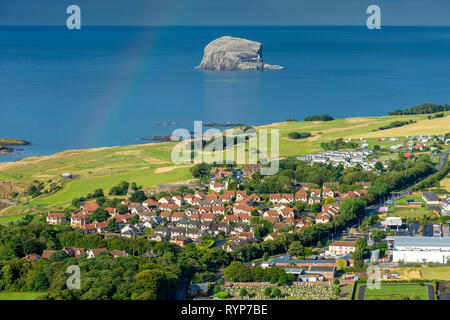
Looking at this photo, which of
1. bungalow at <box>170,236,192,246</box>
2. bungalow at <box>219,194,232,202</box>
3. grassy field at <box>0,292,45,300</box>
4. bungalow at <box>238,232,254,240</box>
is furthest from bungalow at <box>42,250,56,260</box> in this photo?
bungalow at <box>219,194,232,202</box>

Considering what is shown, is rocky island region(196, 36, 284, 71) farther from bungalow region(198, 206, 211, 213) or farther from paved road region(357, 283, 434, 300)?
paved road region(357, 283, 434, 300)

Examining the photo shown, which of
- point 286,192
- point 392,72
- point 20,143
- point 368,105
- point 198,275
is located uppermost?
point 392,72

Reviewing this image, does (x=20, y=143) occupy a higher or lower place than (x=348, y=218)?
higher

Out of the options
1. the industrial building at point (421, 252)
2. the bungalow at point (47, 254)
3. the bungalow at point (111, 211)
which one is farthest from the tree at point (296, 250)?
the bungalow at point (111, 211)

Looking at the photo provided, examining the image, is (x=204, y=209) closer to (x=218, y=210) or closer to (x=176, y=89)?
(x=218, y=210)

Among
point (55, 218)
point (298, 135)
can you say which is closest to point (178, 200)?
point (55, 218)
